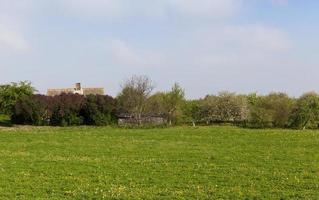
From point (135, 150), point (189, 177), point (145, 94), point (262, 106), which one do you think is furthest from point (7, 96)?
point (189, 177)

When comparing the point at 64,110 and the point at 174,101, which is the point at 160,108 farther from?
the point at 64,110

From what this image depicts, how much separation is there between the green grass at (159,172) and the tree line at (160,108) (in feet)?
73.5

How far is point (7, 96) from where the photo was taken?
5503cm

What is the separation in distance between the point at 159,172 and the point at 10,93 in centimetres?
4121

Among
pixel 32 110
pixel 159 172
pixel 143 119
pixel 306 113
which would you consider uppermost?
pixel 32 110

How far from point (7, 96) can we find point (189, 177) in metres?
42.9

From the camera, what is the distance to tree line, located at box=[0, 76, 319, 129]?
48.5m

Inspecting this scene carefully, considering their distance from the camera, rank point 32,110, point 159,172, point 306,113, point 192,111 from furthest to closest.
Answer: point 192,111, point 32,110, point 306,113, point 159,172

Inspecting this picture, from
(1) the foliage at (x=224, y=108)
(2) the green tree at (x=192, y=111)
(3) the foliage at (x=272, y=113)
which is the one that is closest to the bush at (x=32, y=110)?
(2) the green tree at (x=192, y=111)

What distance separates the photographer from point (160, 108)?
5578cm

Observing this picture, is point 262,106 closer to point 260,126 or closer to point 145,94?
point 260,126

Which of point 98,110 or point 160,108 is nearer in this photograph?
point 98,110

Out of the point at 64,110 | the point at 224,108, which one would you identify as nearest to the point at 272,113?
the point at 224,108

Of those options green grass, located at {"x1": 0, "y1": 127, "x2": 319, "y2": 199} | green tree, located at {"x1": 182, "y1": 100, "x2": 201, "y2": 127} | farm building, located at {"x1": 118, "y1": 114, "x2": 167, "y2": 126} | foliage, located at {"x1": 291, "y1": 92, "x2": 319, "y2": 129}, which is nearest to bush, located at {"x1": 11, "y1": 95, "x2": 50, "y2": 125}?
farm building, located at {"x1": 118, "y1": 114, "x2": 167, "y2": 126}
